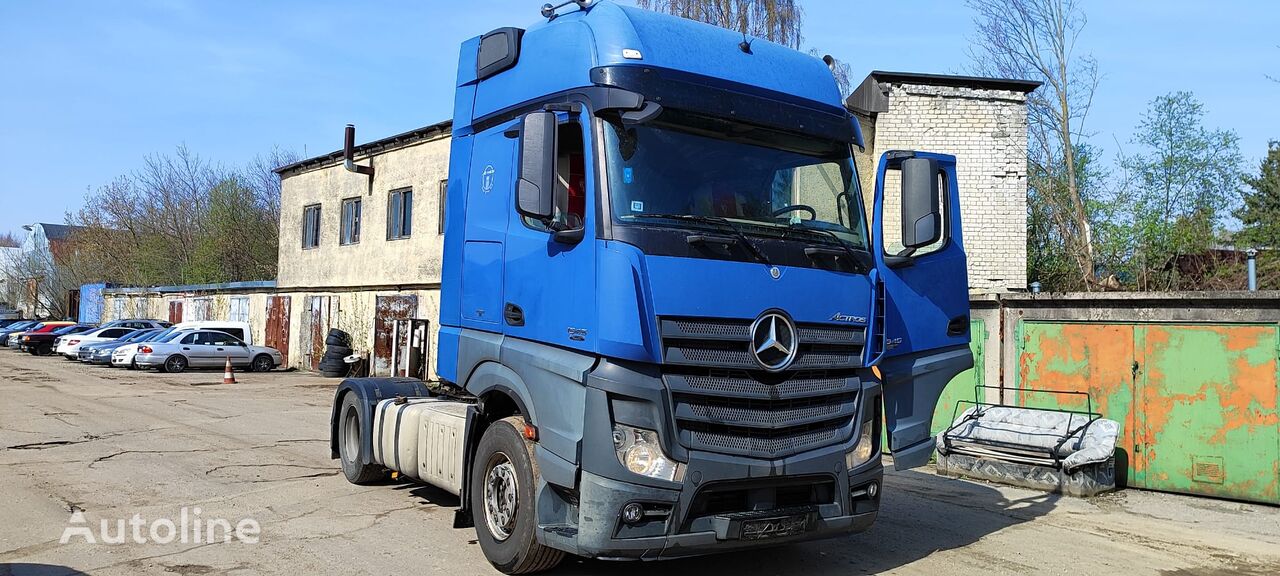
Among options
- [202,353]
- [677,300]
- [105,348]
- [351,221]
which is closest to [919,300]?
[677,300]

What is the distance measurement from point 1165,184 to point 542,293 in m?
25.7

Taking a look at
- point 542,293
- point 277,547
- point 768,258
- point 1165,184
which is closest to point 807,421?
point 768,258

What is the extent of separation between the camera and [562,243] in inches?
214

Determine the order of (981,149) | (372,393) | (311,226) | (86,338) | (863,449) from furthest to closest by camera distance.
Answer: (86,338), (311,226), (981,149), (372,393), (863,449)

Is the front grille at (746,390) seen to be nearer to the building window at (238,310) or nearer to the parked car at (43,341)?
the building window at (238,310)

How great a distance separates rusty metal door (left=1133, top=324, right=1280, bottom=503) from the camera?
962 cm

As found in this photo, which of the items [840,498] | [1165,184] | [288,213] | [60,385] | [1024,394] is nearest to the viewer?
[840,498]

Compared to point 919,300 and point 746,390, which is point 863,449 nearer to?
point 746,390

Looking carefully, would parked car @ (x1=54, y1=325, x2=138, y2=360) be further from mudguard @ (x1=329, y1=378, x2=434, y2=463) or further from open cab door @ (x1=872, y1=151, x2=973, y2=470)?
open cab door @ (x1=872, y1=151, x2=973, y2=470)

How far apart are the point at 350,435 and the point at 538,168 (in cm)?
510

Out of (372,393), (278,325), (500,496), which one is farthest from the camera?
(278,325)

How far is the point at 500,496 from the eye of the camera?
601 cm

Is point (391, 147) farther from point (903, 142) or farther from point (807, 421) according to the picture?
point (807, 421)

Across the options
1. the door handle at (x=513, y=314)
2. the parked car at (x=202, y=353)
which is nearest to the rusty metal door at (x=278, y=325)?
the parked car at (x=202, y=353)
